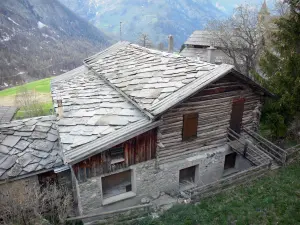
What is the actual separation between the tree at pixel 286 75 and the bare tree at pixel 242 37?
9.09 metres

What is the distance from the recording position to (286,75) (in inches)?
540

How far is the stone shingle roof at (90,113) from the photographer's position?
33.2ft

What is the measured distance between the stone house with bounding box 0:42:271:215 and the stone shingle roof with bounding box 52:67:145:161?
0.04 m

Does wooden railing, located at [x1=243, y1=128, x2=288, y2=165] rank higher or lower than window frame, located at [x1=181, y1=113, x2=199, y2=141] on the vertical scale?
lower

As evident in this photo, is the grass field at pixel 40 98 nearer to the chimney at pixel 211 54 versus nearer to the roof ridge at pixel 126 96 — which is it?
the roof ridge at pixel 126 96

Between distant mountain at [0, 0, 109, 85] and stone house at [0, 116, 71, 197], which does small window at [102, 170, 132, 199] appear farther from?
distant mountain at [0, 0, 109, 85]

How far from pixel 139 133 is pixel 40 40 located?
3487 inches

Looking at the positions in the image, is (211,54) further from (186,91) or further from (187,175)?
(186,91)

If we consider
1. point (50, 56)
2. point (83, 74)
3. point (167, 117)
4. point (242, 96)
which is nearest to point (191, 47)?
point (83, 74)

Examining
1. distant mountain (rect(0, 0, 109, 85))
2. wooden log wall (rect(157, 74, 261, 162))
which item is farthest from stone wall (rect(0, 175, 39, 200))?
distant mountain (rect(0, 0, 109, 85))

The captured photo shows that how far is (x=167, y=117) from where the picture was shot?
36.9 ft

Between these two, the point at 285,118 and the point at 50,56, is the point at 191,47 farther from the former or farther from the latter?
the point at 50,56

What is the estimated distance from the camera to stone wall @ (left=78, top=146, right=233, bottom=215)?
10.7m

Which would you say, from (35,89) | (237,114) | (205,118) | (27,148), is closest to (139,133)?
(205,118)
